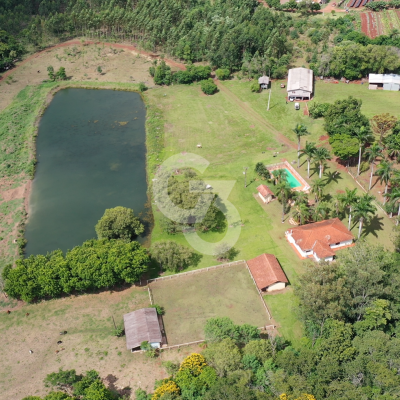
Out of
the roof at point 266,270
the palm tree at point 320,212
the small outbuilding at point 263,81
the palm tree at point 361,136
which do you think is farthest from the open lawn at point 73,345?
the small outbuilding at point 263,81

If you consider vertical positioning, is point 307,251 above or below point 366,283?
below

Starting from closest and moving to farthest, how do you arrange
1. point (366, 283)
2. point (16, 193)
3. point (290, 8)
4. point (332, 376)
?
point (332, 376), point (366, 283), point (16, 193), point (290, 8)

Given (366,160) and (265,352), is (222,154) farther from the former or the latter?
(265,352)

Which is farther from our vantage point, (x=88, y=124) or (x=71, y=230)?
(x=88, y=124)

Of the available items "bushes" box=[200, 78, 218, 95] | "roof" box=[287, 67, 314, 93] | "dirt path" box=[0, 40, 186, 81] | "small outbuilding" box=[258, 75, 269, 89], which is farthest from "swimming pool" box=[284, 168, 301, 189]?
"dirt path" box=[0, 40, 186, 81]

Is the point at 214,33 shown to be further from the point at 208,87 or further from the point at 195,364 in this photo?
the point at 195,364

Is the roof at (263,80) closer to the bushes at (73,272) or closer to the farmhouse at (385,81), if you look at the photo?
the farmhouse at (385,81)

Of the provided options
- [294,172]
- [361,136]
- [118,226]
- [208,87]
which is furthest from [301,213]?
[208,87]

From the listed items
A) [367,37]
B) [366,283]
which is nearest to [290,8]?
[367,37]
